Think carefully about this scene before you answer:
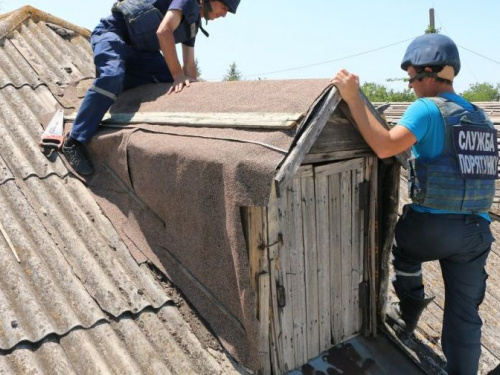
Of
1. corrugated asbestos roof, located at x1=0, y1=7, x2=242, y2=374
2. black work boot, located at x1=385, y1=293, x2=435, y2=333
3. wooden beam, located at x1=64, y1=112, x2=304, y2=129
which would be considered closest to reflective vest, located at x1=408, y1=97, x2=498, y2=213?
black work boot, located at x1=385, y1=293, x2=435, y2=333

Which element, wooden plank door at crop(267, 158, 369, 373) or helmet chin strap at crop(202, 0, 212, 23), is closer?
wooden plank door at crop(267, 158, 369, 373)

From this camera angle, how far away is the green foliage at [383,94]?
36688mm

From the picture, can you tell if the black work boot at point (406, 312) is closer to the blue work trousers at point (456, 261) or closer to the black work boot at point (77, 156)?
the blue work trousers at point (456, 261)

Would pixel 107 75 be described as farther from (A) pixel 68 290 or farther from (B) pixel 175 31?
(A) pixel 68 290

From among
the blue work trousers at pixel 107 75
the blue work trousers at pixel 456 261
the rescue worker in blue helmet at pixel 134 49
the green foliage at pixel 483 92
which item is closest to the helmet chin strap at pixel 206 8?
the rescue worker in blue helmet at pixel 134 49

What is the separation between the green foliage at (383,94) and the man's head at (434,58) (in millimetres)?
34329

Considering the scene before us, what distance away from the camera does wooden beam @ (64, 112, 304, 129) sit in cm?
246

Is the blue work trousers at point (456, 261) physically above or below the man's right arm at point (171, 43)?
below

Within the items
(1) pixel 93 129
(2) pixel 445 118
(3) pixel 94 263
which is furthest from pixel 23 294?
(2) pixel 445 118

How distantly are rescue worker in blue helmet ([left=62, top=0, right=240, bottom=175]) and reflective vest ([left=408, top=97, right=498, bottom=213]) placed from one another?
71.4 inches

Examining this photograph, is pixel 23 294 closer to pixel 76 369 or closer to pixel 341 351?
pixel 76 369

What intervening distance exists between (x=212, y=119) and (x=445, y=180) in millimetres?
1357

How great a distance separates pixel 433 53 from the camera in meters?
2.88

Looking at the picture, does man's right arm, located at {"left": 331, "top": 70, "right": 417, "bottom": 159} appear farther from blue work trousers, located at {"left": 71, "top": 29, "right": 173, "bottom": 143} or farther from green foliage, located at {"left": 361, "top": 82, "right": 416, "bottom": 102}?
green foliage, located at {"left": 361, "top": 82, "right": 416, "bottom": 102}
